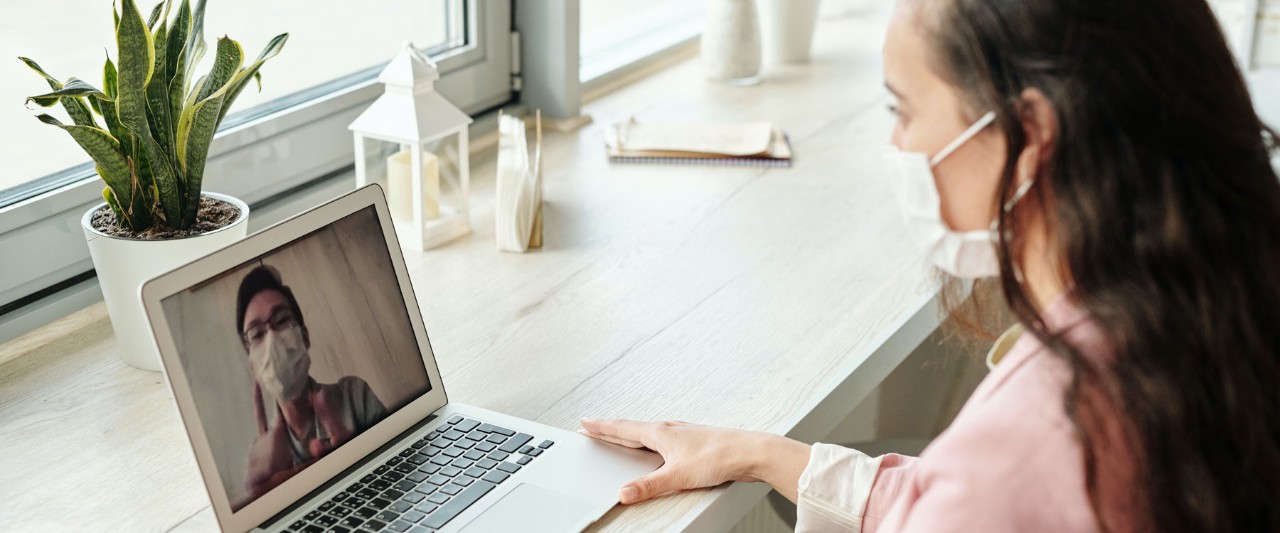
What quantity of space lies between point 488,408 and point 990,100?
569 mm

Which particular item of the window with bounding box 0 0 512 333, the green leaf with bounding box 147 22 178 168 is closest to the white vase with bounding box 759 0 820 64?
the window with bounding box 0 0 512 333

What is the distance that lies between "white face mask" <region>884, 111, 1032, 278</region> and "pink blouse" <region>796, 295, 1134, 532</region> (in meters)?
0.11

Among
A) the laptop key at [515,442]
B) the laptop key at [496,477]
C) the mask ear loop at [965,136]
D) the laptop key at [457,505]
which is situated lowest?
the laptop key at [515,442]

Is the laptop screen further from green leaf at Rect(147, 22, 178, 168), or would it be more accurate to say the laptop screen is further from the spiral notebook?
the spiral notebook

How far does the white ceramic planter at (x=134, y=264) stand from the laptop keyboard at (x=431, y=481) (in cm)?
28

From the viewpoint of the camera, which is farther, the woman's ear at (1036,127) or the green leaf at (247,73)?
the green leaf at (247,73)

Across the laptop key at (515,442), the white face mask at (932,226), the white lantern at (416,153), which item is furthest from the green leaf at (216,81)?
the white face mask at (932,226)

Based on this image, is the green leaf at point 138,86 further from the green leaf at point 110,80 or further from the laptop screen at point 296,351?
the laptop screen at point 296,351

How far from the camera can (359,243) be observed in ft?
3.39

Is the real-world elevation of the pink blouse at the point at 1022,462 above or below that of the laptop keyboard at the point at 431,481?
above

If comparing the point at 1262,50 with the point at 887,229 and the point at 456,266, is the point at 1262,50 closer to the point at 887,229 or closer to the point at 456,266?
the point at 887,229

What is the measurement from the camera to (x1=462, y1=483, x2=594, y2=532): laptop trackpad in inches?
36.9

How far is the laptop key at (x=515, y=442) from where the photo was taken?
3.41 feet

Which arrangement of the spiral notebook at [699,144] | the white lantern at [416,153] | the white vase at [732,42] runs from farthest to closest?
1. the white vase at [732,42]
2. the spiral notebook at [699,144]
3. the white lantern at [416,153]
